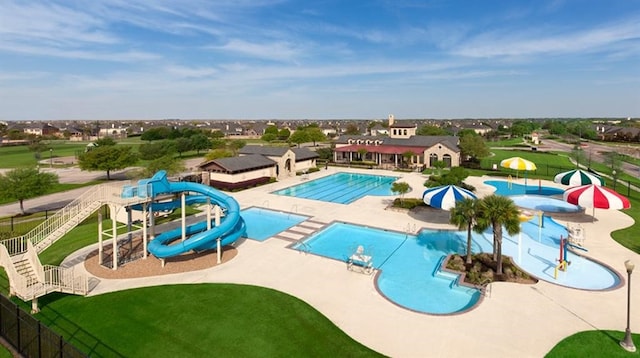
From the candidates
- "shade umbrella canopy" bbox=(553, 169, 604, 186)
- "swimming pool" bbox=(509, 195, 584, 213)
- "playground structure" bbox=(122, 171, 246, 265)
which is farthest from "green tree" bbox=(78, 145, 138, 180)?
"shade umbrella canopy" bbox=(553, 169, 604, 186)

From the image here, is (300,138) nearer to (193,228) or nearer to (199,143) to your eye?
(199,143)

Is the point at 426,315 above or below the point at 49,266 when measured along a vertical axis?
below

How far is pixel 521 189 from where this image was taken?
40219 millimetres

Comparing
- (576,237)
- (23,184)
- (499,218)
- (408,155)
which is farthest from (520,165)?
(23,184)

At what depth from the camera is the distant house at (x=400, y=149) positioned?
55.0 meters

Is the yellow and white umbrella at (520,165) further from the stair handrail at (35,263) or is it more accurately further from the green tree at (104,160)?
the green tree at (104,160)

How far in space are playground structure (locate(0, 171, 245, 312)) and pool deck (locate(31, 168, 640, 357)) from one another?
1.36m

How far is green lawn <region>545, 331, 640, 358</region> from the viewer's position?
11697 millimetres

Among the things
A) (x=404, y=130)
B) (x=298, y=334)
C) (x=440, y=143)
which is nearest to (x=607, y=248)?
(x=298, y=334)

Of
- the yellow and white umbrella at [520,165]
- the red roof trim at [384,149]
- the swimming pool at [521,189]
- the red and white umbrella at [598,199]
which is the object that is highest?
the red roof trim at [384,149]

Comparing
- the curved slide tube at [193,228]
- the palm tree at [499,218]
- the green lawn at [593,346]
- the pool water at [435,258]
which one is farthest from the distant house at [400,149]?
the green lawn at [593,346]

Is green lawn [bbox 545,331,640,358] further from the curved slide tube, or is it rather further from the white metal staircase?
the white metal staircase

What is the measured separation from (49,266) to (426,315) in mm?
16318

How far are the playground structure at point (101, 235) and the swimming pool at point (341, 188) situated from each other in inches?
613
